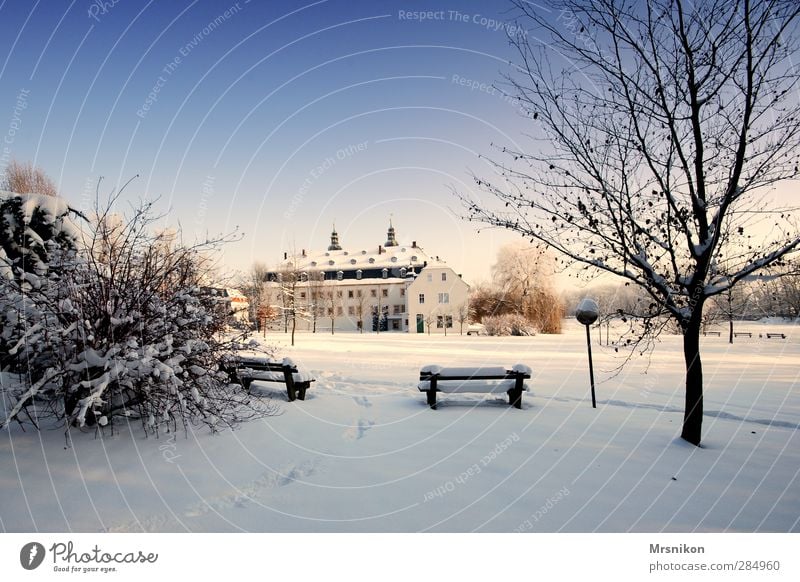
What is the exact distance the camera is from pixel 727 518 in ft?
11.8

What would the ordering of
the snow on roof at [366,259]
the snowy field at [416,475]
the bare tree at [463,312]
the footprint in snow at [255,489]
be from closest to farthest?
1. the snowy field at [416,475]
2. the footprint in snow at [255,489]
3. the bare tree at [463,312]
4. the snow on roof at [366,259]

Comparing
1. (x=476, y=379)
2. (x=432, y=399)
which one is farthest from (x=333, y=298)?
(x=476, y=379)

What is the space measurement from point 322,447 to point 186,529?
6.69 feet

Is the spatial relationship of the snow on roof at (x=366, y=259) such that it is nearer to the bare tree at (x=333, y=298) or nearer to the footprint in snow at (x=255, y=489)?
the bare tree at (x=333, y=298)

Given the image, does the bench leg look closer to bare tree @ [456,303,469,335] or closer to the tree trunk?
the tree trunk

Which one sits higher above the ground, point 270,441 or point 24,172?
point 24,172

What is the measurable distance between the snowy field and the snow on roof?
46438 mm

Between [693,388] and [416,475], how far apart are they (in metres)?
4.36

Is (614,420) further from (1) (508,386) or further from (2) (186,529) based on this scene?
(2) (186,529)

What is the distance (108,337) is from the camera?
4617mm

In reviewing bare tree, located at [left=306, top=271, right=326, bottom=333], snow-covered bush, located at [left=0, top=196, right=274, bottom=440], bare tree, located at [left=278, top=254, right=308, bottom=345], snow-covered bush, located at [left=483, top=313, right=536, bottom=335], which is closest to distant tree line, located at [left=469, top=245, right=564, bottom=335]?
snow-covered bush, located at [left=483, top=313, right=536, bottom=335]

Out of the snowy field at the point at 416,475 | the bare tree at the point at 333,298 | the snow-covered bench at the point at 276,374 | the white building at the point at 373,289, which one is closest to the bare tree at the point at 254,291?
the snow-covered bench at the point at 276,374

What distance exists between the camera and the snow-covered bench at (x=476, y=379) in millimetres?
7230

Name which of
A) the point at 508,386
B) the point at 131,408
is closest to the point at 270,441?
the point at 131,408
